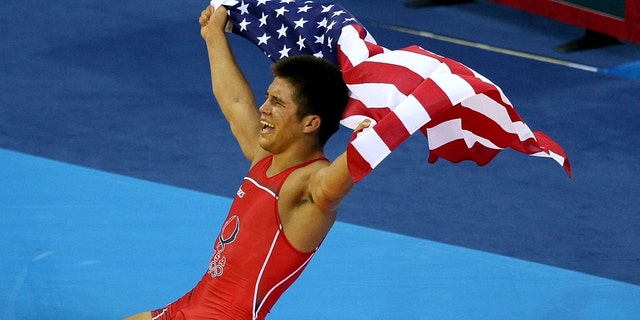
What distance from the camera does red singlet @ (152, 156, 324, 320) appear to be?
463 cm

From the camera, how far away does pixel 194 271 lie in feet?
21.6

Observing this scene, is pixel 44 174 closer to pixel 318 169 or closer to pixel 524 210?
pixel 524 210

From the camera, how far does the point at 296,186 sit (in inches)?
180

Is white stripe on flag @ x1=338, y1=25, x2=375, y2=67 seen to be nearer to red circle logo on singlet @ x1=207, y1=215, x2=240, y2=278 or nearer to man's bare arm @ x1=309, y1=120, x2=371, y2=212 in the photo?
man's bare arm @ x1=309, y1=120, x2=371, y2=212

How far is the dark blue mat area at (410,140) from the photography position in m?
7.25

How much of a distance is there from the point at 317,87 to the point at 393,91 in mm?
297

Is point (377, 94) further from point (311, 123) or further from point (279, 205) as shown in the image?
point (279, 205)

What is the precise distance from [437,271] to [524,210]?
1073mm

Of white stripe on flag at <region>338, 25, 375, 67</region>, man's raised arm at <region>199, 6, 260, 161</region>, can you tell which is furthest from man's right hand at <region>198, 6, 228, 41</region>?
white stripe on flag at <region>338, 25, 375, 67</region>

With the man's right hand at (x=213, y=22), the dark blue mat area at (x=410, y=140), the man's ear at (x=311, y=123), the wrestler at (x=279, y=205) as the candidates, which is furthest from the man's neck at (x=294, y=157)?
the dark blue mat area at (x=410, y=140)

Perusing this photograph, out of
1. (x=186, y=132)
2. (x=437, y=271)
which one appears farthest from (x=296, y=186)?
(x=186, y=132)

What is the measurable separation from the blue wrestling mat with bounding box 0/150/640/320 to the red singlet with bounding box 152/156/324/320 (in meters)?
1.37

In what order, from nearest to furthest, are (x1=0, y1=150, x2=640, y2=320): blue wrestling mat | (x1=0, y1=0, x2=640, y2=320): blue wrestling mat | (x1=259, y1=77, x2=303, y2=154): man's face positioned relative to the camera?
1. (x1=259, y1=77, x2=303, y2=154): man's face
2. (x1=0, y1=150, x2=640, y2=320): blue wrestling mat
3. (x1=0, y1=0, x2=640, y2=320): blue wrestling mat

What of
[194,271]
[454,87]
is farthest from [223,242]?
[194,271]
